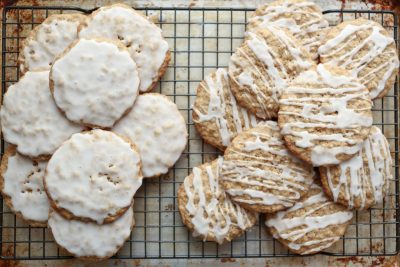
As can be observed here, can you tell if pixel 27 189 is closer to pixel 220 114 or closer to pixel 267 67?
pixel 220 114

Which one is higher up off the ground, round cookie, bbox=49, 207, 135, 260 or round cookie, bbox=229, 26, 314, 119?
round cookie, bbox=229, 26, 314, 119

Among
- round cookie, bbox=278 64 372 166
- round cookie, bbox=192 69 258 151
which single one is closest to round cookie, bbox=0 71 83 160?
round cookie, bbox=192 69 258 151

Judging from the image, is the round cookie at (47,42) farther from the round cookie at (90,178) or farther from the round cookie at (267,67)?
the round cookie at (267,67)

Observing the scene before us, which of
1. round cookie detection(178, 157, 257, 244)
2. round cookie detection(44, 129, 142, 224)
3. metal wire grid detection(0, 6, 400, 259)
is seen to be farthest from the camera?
metal wire grid detection(0, 6, 400, 259)

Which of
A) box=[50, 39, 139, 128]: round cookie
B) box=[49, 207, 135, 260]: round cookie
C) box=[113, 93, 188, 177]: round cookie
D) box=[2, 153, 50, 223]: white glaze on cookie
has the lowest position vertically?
box=[49, 207, 135, 260]: round cookie

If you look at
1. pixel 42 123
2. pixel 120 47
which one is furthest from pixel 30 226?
pixel 120 47

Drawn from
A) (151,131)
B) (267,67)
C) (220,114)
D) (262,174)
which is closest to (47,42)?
(151,131)

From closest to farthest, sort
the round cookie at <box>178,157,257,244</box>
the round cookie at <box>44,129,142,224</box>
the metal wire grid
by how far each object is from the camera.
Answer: the round cookie at <box>44,129,142,224</box>
the round cookie at <box>178,157,257,244</box>
the metal wire grid

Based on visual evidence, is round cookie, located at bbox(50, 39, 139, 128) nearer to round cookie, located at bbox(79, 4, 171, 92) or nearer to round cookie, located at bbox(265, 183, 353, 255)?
round cookie, located at bbox(79, 4, 171, 92)
